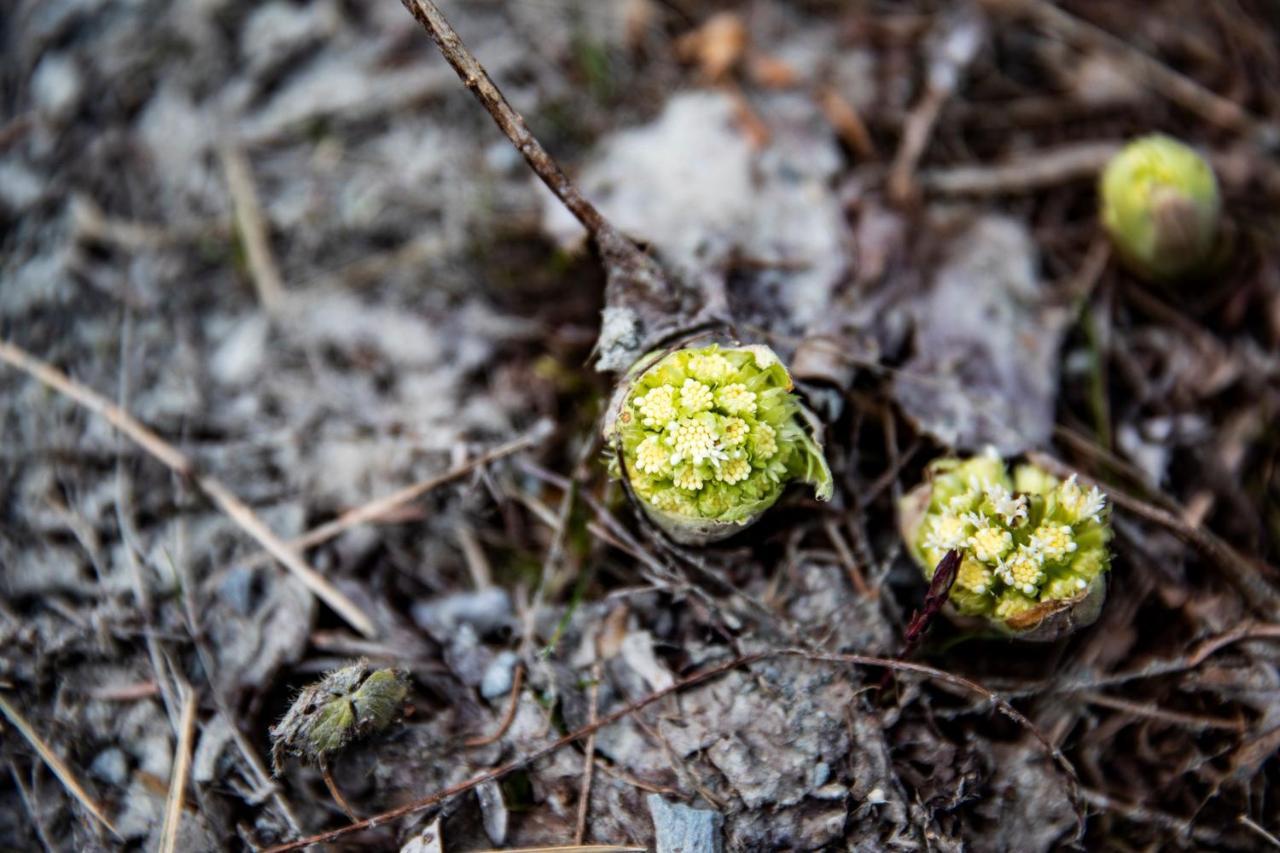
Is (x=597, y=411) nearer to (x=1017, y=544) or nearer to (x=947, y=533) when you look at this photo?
(x=947, y=533)

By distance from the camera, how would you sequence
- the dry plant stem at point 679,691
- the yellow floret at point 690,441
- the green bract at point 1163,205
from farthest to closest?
the green bract at point 1163,205, the dry plant stem at point 679,691, the yellow floret at point 690,441

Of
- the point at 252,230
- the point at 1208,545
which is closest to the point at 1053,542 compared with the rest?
the point at 1208,545

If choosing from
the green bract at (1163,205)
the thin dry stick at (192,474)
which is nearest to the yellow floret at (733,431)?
the thin dry stick at (192,474)

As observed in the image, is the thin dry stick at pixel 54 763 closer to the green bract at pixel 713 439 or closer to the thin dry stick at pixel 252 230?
the thin dry stick at pixel 252 230

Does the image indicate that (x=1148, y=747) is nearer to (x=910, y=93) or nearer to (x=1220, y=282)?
(x=1220, y=282)

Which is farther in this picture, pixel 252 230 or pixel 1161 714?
pixel 252 230

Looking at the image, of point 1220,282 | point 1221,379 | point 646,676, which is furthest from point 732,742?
point 1220,282
